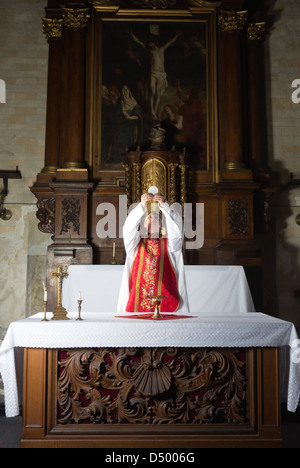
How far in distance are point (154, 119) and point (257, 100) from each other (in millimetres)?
1868

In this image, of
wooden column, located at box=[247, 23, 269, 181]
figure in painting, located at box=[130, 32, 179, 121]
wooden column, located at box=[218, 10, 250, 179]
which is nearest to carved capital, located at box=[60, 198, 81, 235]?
figure in painting, located at box=[130, 32, 179, 121]

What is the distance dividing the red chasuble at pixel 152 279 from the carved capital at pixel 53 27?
530 centimetres

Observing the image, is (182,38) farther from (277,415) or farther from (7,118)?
(277,415)

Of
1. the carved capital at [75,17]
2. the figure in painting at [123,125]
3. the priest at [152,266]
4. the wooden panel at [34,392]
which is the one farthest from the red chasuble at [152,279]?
the carved capital at [75,17]

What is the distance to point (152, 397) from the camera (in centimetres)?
382

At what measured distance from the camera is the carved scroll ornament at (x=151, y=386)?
3.79 m

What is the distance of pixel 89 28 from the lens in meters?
8.52

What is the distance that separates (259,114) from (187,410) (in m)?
6.16

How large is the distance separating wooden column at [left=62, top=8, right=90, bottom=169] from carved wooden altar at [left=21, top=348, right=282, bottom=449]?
15.6 feet

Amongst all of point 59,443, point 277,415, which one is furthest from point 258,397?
point 59,443

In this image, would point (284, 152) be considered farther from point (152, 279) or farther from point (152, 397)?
point (152, 397)

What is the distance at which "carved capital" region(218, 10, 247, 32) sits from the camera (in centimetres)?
843

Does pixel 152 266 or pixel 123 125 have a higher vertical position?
pixel 123 125

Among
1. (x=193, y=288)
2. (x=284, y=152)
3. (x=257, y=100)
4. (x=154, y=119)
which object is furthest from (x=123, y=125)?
(x=193, y=288)
